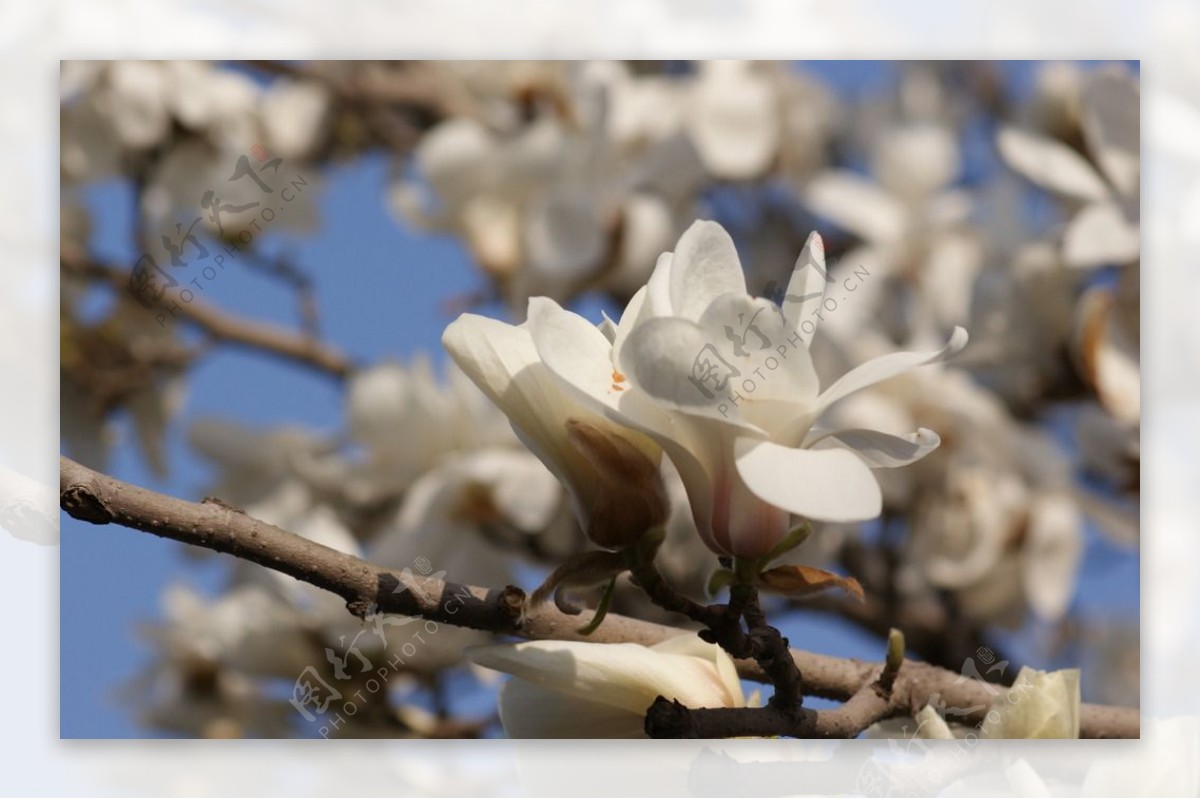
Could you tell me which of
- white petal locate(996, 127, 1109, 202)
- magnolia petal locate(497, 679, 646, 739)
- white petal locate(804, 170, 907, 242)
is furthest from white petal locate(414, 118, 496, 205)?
magnolia petal locate(497, 679, 646, 739)

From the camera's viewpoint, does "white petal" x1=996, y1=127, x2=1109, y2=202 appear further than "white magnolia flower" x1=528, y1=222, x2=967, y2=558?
Yes

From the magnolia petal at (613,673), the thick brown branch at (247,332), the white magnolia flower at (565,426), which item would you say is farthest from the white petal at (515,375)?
the thick brown branch at (247,332)

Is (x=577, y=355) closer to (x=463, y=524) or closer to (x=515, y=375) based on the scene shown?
(x=515, y=375)

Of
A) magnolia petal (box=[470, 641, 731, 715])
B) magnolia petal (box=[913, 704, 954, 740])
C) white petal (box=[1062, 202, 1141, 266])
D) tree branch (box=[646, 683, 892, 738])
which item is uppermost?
white petal (box=[1062, 202, 1141, 266])

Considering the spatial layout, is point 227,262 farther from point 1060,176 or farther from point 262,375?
point 1060,176

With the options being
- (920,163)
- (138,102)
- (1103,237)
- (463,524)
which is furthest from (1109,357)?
(138,102)

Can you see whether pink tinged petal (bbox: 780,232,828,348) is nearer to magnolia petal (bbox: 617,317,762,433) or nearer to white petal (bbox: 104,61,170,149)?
magnolia petal (bbox: 617,317,762,433)
